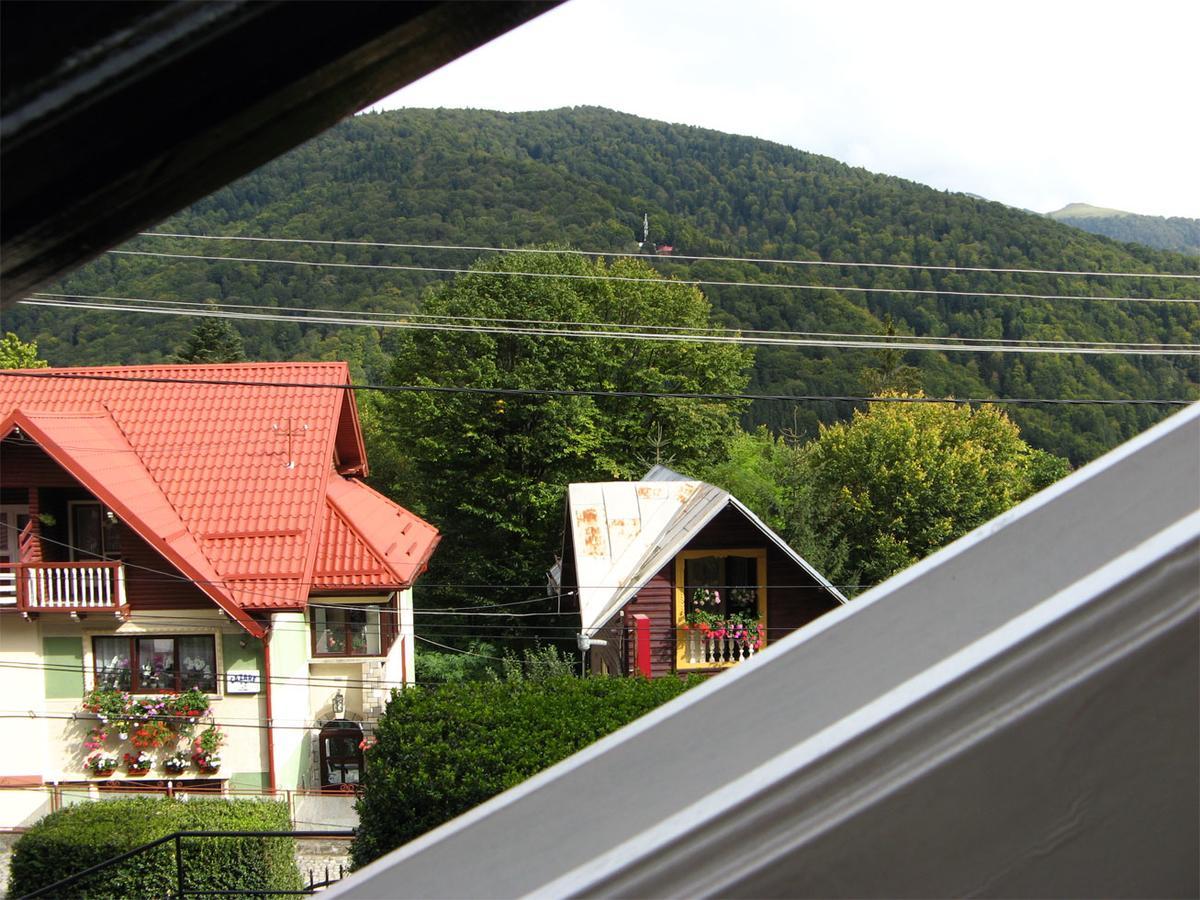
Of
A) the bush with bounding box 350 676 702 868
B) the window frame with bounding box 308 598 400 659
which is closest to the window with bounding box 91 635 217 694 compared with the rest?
the window frame with bounding box 308 598 400 659

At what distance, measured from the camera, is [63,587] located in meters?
13.8

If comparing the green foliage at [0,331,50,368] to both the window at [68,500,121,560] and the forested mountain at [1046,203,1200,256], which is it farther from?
the forested mountain at [1046,203,1200,256]

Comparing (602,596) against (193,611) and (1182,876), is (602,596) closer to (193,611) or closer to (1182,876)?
(193,611)

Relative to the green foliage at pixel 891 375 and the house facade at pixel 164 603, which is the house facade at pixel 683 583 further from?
the green foliage at pixel 891 375

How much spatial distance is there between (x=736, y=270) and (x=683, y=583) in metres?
31.4

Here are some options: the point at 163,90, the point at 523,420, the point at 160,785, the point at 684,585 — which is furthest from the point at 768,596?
the point at 163,90

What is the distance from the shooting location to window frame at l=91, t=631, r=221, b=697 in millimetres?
14094

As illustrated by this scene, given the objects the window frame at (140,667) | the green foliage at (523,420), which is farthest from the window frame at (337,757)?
the green foliage at (523,420)

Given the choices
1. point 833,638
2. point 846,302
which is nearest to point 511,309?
point 846,302

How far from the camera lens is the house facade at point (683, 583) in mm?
16828

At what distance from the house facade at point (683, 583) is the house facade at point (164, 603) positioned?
139 inches

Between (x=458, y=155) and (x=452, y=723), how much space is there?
5704cm

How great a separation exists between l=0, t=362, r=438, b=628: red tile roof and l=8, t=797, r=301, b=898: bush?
3.49 metres

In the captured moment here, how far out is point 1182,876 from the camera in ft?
1.63
